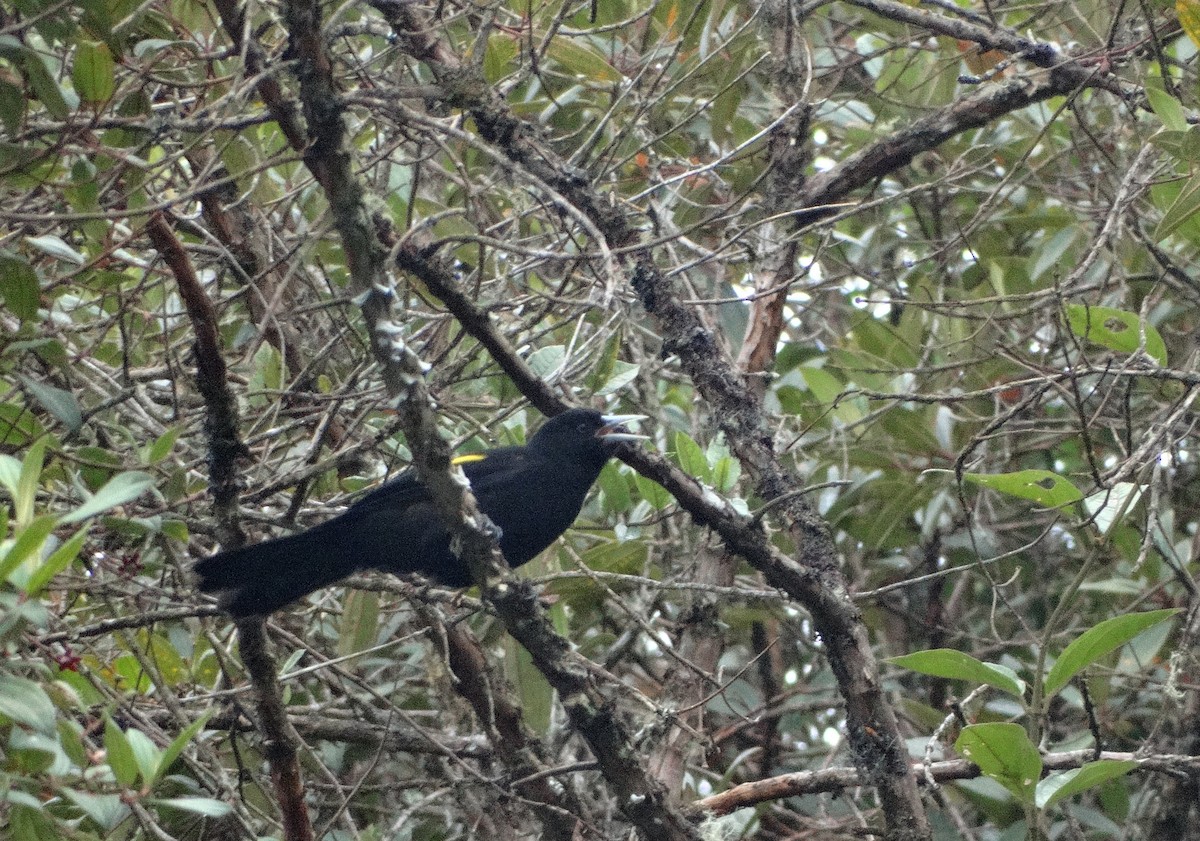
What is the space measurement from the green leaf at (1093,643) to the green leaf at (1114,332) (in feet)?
2.90

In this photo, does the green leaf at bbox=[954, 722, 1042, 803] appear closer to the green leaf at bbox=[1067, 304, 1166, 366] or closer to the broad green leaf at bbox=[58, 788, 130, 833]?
the green leaf at bbox=[1067, 304, 1166, 366]

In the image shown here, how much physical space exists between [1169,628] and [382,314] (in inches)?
132

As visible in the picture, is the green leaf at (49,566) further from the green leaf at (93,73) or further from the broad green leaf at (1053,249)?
the broad green leaf at (1053,249)

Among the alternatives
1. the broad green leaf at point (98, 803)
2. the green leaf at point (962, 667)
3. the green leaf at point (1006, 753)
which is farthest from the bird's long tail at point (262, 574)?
the green leaf at point (1006, 753)

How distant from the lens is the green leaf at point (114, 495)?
2.01 metres

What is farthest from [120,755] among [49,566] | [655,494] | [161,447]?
[655,494]

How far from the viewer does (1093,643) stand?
9.37 feet

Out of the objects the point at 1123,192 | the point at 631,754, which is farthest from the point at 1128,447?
the point at 631,754

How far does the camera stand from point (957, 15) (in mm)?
4316

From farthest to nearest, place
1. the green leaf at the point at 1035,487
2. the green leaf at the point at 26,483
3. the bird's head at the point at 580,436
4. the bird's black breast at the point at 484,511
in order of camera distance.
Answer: the bird's head at the point at 580,436
the bird's black breast at the point at 484,511
the green leaf at the point at 1035,487
the green leaf at the point at 26,483

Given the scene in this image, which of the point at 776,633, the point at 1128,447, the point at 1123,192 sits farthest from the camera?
the point at 776,633

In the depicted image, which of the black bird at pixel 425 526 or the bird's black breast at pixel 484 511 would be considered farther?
the bird's black breast at pixel 484 511

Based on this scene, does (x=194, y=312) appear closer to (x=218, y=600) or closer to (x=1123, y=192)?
(x=218, y=600)

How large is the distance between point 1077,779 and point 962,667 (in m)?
0.37
